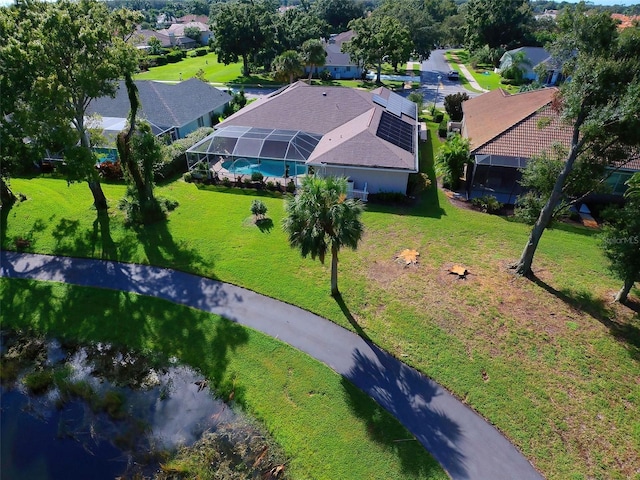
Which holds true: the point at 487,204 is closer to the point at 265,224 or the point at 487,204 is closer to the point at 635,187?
the point at 635,187

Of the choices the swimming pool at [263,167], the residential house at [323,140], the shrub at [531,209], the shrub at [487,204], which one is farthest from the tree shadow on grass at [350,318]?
the swimming pool at [263,167]

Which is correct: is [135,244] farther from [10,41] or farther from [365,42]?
[365,42]

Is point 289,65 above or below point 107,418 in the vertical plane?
above

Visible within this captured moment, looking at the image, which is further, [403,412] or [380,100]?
[380,100]

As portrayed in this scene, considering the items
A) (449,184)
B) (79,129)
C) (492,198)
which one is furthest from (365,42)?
(79,129)

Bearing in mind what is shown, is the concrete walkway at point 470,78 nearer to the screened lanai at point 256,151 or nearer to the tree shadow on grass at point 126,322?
the screened lanai at point 256,151

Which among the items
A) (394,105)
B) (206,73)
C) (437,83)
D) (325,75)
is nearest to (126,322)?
(394,105)
